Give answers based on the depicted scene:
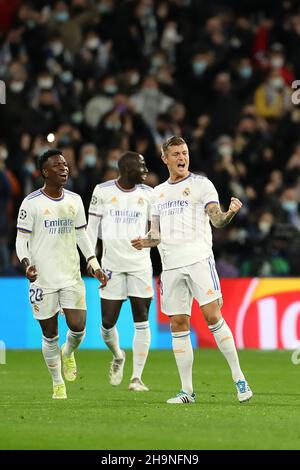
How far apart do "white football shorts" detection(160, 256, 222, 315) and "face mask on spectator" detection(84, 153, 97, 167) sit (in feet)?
29.3

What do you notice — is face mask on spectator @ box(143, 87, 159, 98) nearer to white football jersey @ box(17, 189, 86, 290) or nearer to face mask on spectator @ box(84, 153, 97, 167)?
face mask on spectator @ box(84, 153, 97, 167)

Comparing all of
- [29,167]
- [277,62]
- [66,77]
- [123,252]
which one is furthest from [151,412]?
[277,62]

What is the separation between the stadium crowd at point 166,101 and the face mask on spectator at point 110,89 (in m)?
0.05

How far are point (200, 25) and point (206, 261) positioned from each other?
49.0ft

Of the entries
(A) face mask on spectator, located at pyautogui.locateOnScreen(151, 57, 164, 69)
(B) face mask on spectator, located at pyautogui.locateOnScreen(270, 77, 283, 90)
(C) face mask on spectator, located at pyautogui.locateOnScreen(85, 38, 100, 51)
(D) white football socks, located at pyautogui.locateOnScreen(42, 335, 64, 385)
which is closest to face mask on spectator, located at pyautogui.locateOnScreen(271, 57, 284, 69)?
(B) face mask on spectator, located at pyautogui.locateOnScreen(270, 77, 283, 90)

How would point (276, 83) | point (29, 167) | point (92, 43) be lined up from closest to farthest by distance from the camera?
point (29, 167) < point (92, 43) < point (276, 83)

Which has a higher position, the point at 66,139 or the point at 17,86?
the point at 17,86

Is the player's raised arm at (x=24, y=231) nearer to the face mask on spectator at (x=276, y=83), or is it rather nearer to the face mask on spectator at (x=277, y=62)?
the face mask on spectator at (x=276, y=83)

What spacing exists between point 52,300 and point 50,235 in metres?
0.64

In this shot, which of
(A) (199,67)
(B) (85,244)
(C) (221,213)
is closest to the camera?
(C) (221,213)

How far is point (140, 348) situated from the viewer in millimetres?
14289

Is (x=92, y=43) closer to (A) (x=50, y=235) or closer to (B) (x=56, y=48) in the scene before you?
(B) (x=56, y=48)

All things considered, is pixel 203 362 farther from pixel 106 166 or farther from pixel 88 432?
pixel 88 432

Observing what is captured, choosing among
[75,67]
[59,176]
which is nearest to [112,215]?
[59,176]
